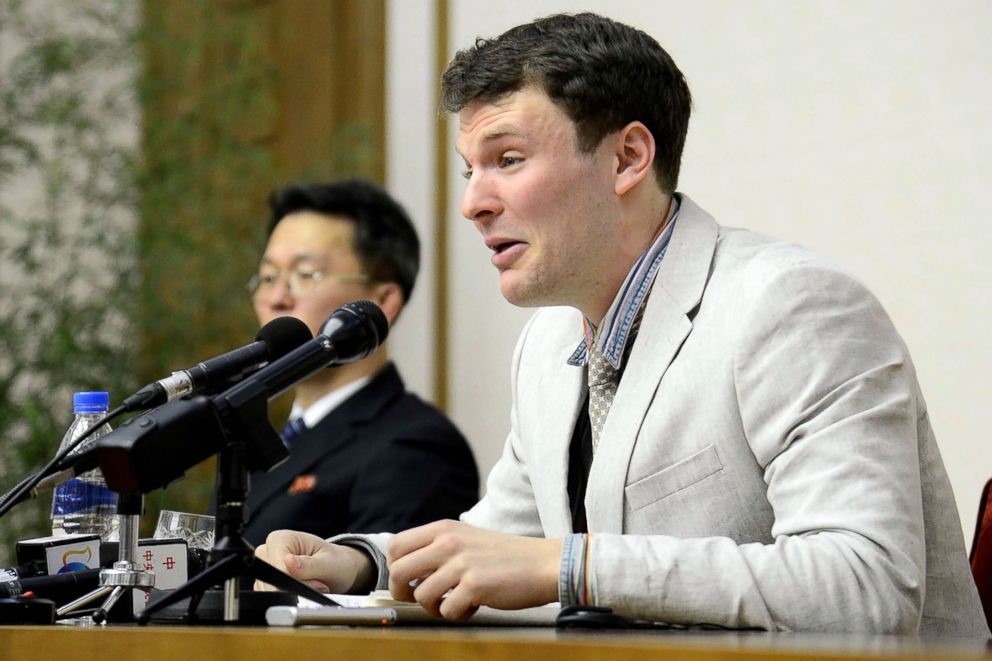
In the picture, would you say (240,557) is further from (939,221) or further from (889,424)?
(939,221)

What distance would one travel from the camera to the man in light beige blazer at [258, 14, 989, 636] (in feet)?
3.87

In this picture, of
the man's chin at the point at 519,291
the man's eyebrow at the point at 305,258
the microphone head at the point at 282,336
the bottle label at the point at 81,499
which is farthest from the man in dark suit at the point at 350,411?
the microphone head at the point at 282,336

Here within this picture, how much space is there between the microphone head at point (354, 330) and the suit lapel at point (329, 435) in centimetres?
149

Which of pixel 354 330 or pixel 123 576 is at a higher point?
pixel 354 330

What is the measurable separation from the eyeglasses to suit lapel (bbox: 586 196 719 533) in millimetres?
1571

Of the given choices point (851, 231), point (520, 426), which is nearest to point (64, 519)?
point (520, 426)

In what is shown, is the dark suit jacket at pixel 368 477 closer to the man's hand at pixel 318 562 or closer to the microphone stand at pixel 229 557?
the man's hand at pixel 318 562

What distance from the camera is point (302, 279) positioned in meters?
3.04

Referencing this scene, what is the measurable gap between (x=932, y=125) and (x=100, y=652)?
7.35ft

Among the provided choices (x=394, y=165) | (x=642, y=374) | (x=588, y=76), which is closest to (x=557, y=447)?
(x=642, y=374)

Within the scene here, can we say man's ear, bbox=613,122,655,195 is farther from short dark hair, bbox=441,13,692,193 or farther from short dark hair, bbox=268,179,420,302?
short dark hair, bbox=268,179,420,302

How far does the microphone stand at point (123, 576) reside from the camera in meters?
1.30

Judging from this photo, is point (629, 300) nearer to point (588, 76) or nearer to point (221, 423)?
point (588, 76)

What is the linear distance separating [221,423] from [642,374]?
58 cm
